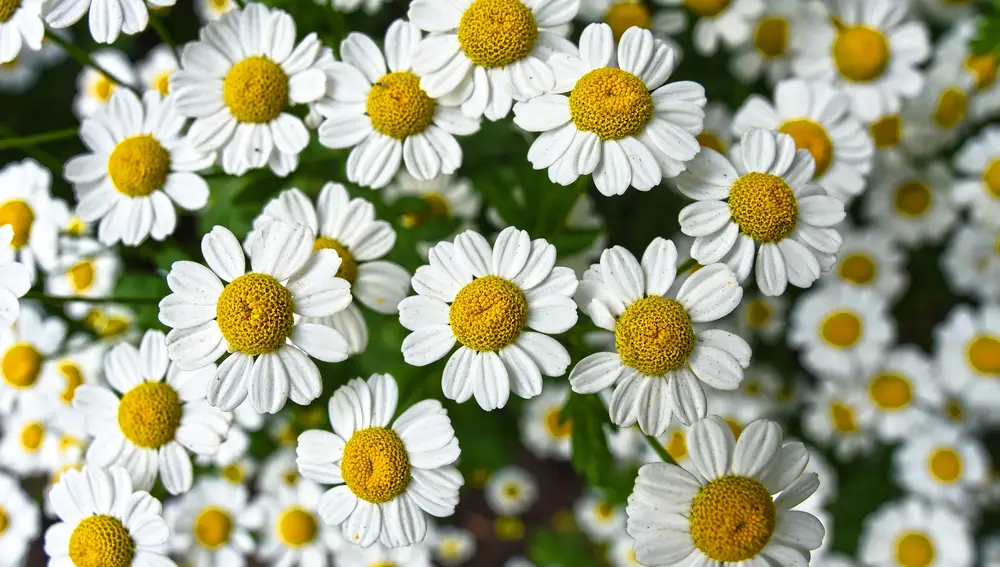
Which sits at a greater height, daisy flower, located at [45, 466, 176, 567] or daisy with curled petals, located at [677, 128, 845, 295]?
daisy with curled petals, located at [677, 128, 845, 295]

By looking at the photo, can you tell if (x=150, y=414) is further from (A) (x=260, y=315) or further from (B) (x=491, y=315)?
(B) (x=491, y=315)

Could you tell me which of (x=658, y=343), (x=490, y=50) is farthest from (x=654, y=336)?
(x=490, y=50)

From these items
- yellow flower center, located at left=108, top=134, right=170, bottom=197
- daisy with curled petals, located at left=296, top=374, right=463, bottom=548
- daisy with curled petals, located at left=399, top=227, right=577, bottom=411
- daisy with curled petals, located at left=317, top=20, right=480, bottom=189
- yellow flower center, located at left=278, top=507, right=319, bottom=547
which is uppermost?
daisy with curled petals, located at left=317, top=20, right=480, bottom=189

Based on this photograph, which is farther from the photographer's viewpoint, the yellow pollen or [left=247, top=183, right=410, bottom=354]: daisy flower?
[left=247, top=183, right=410, bottom=354]: daisy flower

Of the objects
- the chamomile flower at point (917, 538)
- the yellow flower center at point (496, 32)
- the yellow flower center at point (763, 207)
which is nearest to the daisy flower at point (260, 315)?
the yellow flower center at point (496, 32)

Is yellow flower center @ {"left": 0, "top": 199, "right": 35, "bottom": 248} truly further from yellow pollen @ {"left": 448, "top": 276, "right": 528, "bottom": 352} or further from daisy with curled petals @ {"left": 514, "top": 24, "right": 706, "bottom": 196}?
daisy with curled petals @ {"left": 514, "top": 24, "right": 706, "bottom": 196}

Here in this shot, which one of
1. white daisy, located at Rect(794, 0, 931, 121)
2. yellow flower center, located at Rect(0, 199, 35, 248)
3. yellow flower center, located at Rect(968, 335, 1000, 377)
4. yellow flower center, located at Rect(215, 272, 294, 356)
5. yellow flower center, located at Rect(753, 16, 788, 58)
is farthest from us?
yellow flower center, located at Rect(968, 335, 1000, 377)

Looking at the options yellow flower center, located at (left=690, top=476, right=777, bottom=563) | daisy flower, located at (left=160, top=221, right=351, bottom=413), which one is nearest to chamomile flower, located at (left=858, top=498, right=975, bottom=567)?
yellow flower center, located at (left=690, top=476, right=777, bottom=563)
